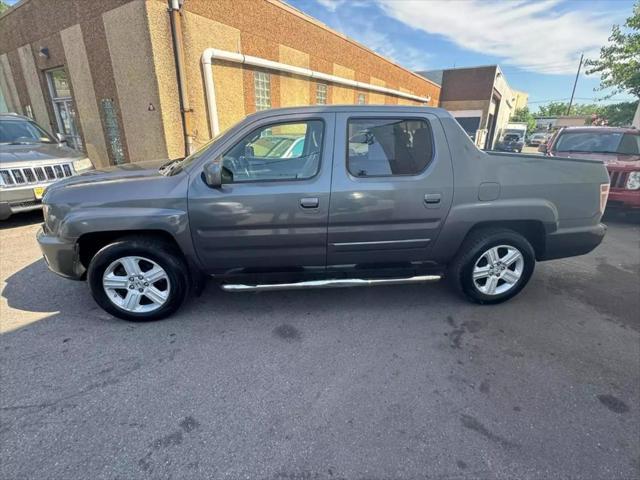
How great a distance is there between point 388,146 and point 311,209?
92 cm

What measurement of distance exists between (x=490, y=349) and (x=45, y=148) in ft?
25.7

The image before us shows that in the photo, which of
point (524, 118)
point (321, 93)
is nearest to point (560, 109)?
point (524, 118)

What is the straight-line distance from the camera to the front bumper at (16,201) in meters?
5.06

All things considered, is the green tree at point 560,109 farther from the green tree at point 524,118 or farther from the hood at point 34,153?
the hood at point 34,153

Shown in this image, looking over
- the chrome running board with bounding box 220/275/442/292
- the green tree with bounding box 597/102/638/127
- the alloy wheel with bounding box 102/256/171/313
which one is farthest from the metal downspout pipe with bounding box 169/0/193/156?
the green tree with bounding box 597/102/638/127

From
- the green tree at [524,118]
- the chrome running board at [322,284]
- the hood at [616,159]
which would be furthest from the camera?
the green tree at [524,118]

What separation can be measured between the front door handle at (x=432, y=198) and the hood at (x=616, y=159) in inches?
232

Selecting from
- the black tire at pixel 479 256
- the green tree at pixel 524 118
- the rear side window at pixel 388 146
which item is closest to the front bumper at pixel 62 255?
the rear side window at pixel 388 146

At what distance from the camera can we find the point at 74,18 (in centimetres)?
838

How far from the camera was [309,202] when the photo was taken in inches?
109

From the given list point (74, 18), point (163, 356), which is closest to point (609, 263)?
point (163, 356)

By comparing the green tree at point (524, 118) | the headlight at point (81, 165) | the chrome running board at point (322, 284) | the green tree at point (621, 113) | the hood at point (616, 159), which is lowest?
the chrome running board at point (322, 284)

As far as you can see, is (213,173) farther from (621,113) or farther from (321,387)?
(621,113)

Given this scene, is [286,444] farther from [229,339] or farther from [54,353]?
[54,353]
